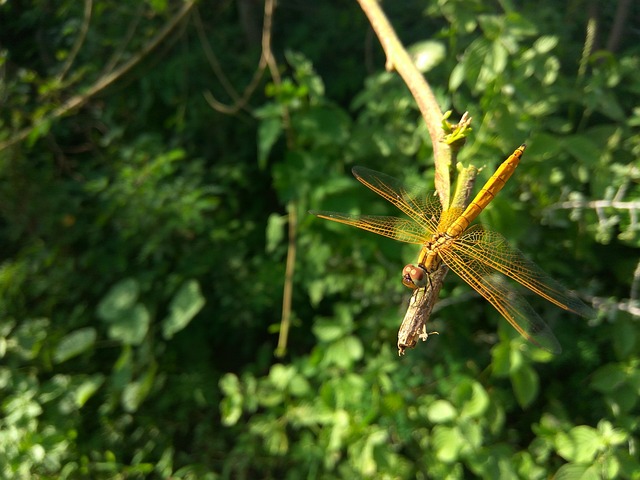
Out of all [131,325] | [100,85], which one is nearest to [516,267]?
[131,325]

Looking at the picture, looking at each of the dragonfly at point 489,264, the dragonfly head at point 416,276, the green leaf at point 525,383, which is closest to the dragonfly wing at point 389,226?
the dragonfly at point 489,264

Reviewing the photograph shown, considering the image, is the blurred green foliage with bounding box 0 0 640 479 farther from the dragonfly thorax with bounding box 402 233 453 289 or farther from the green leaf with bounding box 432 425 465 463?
the dragonfly thorax with bounding box 402 233 453 289

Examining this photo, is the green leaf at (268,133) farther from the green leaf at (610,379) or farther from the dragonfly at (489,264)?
the green leaf at (610,379)

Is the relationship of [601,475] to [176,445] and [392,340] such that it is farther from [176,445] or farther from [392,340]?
[176,445]

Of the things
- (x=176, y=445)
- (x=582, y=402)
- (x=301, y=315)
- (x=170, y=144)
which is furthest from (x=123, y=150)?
(x=582, y=402)

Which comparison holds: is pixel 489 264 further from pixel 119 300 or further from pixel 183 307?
pixel 119 300

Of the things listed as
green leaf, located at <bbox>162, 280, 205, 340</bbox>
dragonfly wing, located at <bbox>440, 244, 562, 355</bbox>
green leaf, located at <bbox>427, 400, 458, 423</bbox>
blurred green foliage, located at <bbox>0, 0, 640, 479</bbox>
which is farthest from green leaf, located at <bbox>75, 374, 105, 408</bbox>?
dragonfly wing, located at <bbox>440, 244, 562, 355</bbox>
